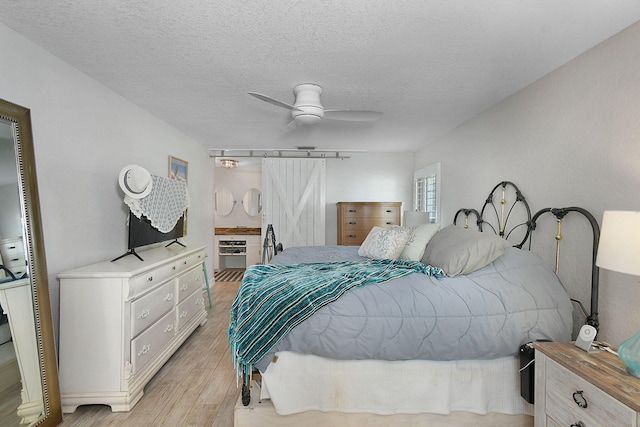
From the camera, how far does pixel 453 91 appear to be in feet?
8.69

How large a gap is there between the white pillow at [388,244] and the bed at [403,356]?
32.5 inches

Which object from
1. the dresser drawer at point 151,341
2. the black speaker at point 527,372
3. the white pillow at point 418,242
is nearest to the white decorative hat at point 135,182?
the dresser drawer at point 151,341

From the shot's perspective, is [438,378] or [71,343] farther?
[71,343]

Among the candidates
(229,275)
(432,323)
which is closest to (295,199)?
(229,275)

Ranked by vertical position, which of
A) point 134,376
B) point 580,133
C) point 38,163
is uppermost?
point 580,133

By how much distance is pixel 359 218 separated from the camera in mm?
5055

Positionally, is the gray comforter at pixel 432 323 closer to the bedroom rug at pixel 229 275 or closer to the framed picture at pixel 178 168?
the framed picture at pixel 178 168

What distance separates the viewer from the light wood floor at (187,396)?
1.98 meters

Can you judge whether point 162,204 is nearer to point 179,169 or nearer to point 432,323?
point 179,169

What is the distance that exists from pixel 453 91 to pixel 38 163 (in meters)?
3.11

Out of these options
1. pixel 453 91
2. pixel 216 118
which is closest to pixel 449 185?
pixel 453 91

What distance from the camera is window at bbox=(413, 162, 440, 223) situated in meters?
4.41

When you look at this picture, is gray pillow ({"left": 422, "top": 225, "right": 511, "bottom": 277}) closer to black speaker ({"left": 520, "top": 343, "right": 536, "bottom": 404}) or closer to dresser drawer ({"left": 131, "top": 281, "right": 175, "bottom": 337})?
black speaker ({"left": 520, "top": 343, "right": 536, "bottom": 404})

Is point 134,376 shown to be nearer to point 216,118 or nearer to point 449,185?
point 216,118
